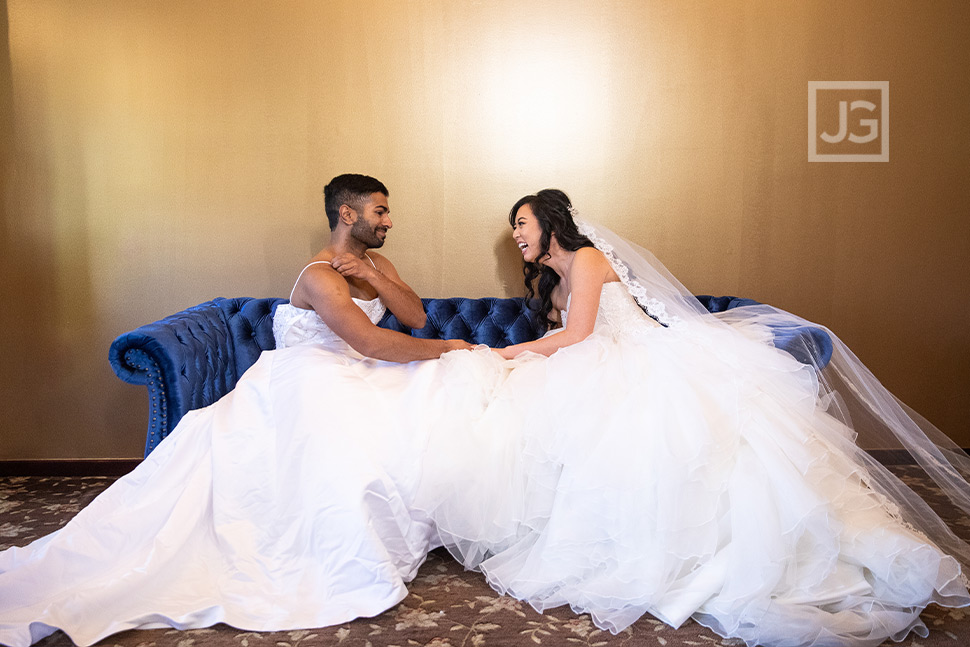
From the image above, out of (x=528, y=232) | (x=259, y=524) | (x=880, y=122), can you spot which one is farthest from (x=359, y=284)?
(x=880, y=122)

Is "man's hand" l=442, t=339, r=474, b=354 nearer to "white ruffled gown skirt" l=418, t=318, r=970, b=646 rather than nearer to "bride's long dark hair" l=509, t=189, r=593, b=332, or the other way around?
"white ruffled gown skirt" l=418, t=318, r=970, b=646

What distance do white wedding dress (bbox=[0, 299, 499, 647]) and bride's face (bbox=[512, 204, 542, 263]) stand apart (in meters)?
0.89

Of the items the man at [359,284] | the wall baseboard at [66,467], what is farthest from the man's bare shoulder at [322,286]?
the wall baseboard at [66,467]

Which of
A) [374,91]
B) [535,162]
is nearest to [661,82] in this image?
[535,162]

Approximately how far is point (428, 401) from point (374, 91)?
2.12m

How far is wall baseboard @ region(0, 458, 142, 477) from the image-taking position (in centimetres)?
380

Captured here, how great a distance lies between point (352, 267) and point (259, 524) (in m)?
1.06

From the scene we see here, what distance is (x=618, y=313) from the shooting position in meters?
2.81

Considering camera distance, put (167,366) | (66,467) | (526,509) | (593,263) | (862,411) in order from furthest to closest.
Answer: (66,467) → (593,263) → (167,366) → (862,411) → (526,509)

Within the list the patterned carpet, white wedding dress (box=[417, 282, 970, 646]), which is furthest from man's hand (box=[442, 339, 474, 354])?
the patterned carpet

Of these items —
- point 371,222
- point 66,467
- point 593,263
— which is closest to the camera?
point 593,263

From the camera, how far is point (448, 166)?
151 inches

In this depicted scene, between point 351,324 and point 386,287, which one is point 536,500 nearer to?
point 351,324

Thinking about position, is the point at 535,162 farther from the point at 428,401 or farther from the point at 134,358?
the point at 134,358
